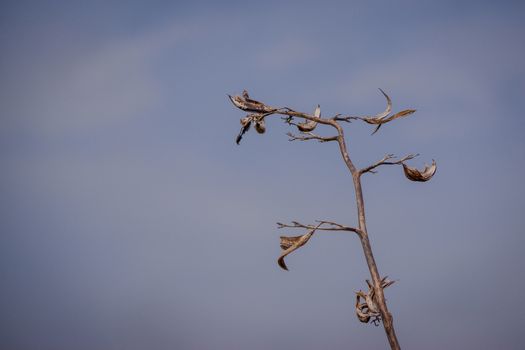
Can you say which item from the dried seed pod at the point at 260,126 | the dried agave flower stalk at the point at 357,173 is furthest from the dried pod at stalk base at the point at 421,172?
the dried seed pod at the point at 260,126

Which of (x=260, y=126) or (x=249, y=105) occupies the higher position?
(x=249, y=105)

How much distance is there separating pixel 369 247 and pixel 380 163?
37.5 inches

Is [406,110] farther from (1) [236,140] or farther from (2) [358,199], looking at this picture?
(1) [236,140]

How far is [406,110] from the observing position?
532cm

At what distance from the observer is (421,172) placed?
16.4 feet

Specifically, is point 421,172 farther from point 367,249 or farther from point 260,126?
point 260,126

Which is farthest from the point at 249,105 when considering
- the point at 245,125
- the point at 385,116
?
the point at 385,116

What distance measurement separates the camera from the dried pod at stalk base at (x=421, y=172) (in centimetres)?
498

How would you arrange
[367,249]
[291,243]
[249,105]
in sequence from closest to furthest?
[367,249]
[291,243]
[249,105]

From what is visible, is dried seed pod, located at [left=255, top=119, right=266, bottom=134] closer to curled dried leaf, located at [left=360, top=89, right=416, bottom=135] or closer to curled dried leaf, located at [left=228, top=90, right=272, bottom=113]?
curled dried leaf, located at [left=228, top=90, right=272, bottom=113]

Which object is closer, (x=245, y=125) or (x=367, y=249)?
(x=367, y=249)

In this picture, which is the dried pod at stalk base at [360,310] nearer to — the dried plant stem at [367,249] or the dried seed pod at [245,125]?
the dried plant stem at [367,249]

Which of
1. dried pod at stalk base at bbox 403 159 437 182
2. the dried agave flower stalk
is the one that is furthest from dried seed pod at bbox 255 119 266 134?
dried pod at stalk base at bbox 403 159 437 182

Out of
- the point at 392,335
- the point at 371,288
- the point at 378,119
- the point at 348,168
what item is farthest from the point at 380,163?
the point at 392,335
